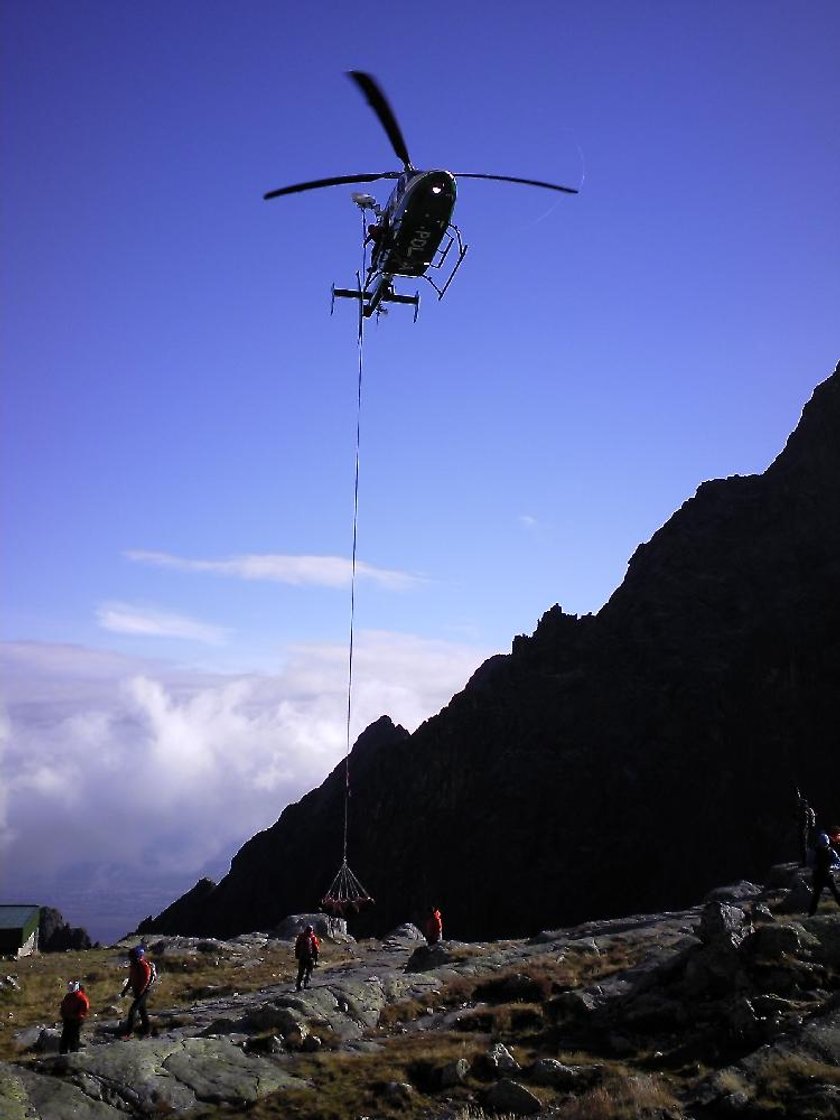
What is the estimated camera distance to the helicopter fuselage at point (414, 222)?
20844 mm

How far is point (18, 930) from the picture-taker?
3975 cm

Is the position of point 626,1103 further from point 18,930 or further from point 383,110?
point 18,930

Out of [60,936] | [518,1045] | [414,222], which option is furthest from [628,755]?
[414,222]

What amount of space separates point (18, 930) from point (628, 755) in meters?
82.1

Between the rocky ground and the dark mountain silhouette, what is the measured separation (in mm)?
80363

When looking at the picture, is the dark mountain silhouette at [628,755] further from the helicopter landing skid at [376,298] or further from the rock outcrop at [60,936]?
the helicopter landing skid at [376,298]

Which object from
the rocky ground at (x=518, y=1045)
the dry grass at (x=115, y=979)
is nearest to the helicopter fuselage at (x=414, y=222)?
the rocky ground at (x=518, y=1045)

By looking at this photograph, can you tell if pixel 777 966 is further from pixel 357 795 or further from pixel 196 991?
pixel 357 795

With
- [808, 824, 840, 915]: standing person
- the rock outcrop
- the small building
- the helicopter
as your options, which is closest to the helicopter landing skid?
the helicopter

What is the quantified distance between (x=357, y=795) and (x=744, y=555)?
62.0m

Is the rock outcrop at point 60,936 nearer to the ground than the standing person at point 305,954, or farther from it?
nearer to the ground

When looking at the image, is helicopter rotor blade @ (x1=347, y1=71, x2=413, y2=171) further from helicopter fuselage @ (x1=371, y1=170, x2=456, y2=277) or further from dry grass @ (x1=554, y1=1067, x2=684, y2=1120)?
dry grass @ (x1=554, y1=1067, x2=684, y2=1120)

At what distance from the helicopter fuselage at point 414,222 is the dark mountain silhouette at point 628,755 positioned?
85709mm

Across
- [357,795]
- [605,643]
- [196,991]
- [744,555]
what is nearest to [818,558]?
[744,555]
